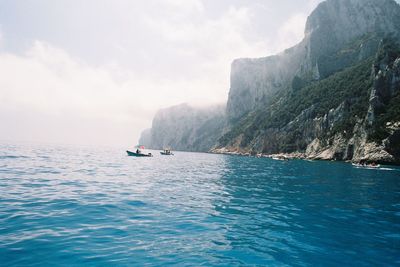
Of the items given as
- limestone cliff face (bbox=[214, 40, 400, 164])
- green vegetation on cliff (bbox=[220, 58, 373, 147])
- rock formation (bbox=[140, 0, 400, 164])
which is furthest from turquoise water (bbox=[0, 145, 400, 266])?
green vegetation on cliff (bbox=[220, 58, 373, 147])

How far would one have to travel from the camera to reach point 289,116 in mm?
157625

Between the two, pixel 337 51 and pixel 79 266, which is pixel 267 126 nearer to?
pixel 337 51

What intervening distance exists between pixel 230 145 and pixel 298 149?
64424 mm

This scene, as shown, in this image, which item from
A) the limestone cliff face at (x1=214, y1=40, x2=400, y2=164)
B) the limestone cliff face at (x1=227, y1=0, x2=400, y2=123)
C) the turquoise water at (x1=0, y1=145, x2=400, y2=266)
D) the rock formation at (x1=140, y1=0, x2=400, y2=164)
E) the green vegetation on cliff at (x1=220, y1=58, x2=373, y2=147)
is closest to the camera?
the turquoise water at (x1=0, y1=145, x2=400, y2=266)

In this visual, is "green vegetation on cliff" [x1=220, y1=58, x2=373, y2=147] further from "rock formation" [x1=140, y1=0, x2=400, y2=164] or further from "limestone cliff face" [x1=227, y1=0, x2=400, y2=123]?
"limestone cliff face" [x1=227, y1=0, x2=400, y2=123]

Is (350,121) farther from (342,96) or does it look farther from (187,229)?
A: (187,229)

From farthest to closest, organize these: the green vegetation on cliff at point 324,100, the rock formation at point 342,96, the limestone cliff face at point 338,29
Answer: the limestone cliff face at point 338,29 < the green vegetation on cliff at point 324,100 < the rock formation at point 342,96

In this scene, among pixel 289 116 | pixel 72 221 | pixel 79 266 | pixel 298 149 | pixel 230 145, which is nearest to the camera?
pixel 79 266

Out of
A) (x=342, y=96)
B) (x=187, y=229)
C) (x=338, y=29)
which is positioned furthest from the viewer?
(x=338, y=29)

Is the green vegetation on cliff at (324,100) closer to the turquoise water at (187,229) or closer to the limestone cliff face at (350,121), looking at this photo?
the limestone cliff face at (350,121)

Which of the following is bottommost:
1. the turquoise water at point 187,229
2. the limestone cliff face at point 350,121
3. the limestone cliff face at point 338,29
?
the turquoise water at point 187,229

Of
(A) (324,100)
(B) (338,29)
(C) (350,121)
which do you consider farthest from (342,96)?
(B) (338,29)

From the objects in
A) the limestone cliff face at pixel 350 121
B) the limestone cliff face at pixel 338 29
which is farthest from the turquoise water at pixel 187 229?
the limestone cliff face at pixel 338 29

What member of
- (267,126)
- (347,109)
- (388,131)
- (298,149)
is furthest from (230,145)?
(388,131)
